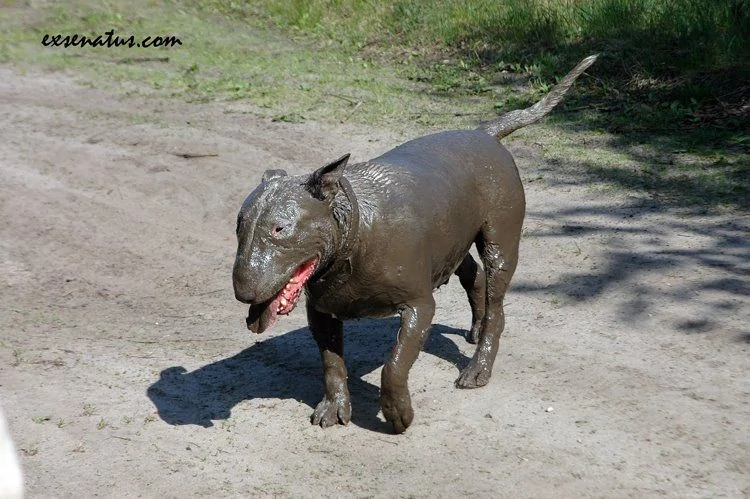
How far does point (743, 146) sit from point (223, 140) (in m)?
5.20

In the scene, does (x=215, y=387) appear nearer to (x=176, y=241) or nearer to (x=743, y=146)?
(x=176, y=241)

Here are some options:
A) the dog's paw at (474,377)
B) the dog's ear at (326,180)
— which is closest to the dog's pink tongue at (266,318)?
the dog's ear at (326,180)

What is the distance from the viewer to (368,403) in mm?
5992

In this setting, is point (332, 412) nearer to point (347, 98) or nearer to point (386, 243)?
point (386, 243)

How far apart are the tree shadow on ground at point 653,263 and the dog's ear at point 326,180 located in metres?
2.80

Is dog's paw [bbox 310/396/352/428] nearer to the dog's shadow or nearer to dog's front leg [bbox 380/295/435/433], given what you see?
the dog's shadow

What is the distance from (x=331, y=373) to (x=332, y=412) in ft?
0.69

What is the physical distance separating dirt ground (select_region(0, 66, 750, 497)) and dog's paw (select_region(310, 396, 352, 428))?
0.30ft

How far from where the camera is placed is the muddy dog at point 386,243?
484 centimetres

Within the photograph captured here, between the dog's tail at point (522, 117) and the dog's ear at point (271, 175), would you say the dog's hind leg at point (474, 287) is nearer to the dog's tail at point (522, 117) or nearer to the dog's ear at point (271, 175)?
the dog's tail at point (522, 117)

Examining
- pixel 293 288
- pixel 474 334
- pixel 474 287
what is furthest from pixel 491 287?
pixel 293 288

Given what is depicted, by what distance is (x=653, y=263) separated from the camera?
7.73 meters

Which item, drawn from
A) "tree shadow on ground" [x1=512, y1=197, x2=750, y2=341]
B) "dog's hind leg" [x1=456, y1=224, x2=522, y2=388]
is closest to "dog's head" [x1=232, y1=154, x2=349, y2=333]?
"dog's hind leg" [x1=456, y1=224, x2=522, y2=388]

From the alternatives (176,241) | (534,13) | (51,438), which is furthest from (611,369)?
(534,13)
